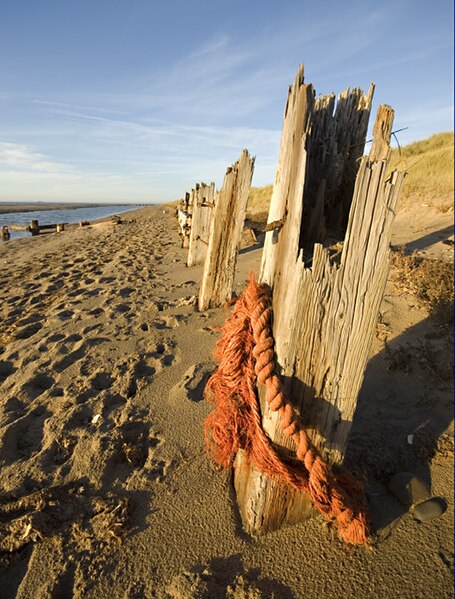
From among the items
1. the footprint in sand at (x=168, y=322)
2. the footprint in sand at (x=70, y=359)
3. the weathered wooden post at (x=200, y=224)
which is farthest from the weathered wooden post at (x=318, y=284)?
the weathered wooden post at (x=200, y=224)

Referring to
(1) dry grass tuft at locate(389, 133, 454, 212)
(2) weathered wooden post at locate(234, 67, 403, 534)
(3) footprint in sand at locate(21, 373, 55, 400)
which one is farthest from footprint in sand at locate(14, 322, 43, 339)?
(1) dry grass tuft at locate(389, 133, 454, 212)

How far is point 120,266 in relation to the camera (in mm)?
8445

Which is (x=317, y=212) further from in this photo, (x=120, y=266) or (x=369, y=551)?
(x=120, y=266)

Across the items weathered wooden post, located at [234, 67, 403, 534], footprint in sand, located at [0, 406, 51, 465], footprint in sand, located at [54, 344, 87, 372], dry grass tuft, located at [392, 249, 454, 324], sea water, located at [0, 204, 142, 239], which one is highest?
weathered wooden post, located at [234, 67, 403, 534]

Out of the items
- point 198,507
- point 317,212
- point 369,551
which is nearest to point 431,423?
point 369,551

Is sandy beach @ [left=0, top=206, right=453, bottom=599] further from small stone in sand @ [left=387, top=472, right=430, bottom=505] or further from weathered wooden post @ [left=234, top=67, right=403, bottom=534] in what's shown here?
weathered wooden post @ [left=234, top=67, right=403, bottom=534]

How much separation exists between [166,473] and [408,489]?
5.59ft

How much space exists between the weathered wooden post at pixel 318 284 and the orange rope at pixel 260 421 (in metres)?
0.08

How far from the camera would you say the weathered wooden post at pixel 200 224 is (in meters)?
7.29

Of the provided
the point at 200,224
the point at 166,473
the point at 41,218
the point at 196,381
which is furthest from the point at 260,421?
the point at 41,218

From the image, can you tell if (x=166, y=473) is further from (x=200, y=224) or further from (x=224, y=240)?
(x=200, y=224)

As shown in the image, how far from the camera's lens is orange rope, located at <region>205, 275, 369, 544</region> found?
5.81 feet

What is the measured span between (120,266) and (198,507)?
7007 mm

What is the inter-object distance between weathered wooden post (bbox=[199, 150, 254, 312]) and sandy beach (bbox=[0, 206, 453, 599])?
1.96 feet
